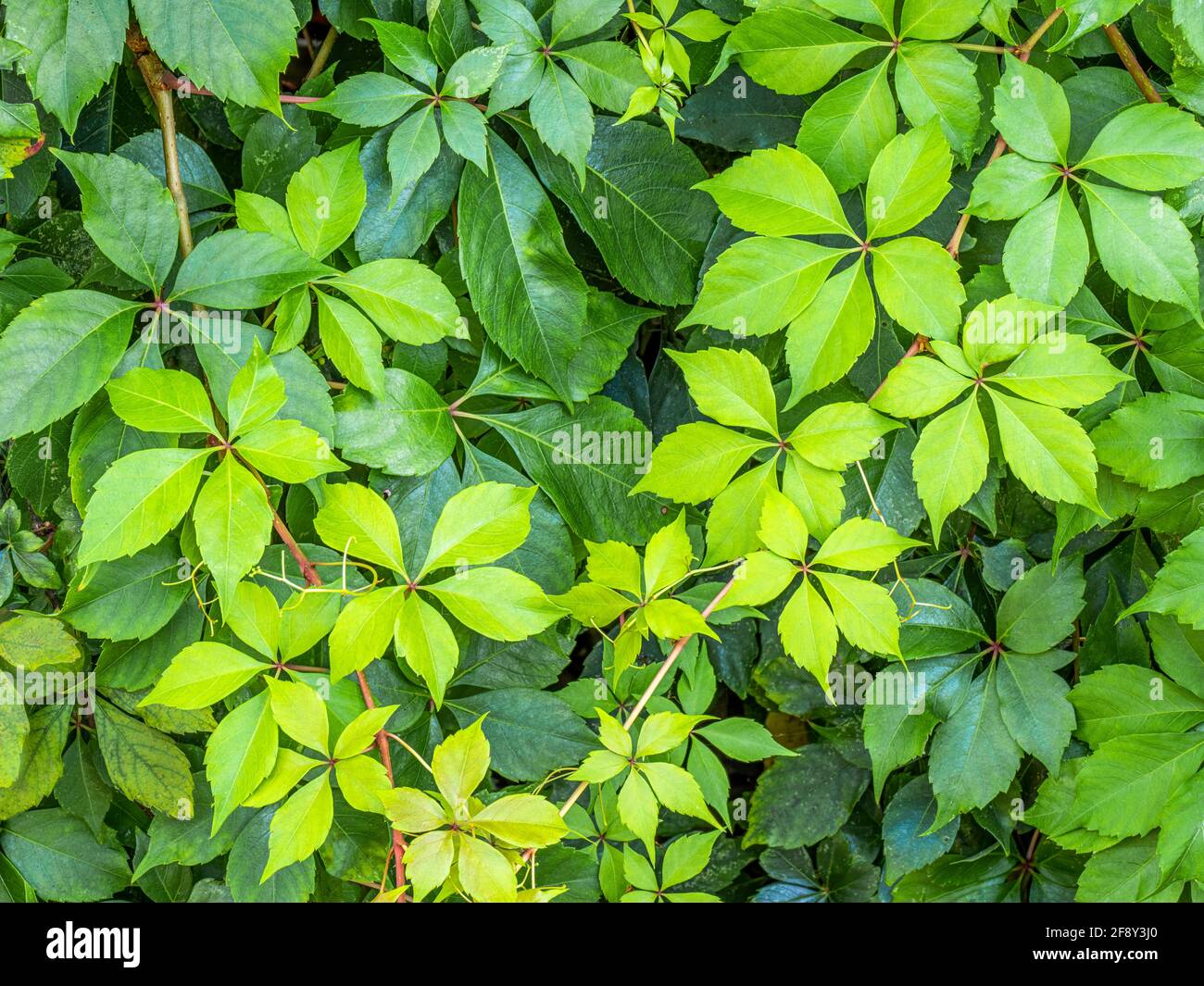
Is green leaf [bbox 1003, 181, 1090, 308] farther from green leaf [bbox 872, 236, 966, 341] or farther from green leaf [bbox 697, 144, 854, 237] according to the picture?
green leaf [bbox 697, 144, 854, 237]

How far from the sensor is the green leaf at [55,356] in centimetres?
93

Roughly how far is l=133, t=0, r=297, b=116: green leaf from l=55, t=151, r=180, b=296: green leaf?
0.41 feet

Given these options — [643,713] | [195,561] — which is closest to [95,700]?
[195,561]

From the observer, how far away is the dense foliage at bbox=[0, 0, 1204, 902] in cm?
96

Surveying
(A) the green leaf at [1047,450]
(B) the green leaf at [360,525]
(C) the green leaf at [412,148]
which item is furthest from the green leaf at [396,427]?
(A) the green leaf at [1047,450]

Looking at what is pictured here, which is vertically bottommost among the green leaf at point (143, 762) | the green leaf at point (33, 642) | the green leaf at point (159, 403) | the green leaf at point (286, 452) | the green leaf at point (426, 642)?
the green leaf at point (143, 762)

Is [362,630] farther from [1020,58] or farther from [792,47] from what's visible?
[1020,58]

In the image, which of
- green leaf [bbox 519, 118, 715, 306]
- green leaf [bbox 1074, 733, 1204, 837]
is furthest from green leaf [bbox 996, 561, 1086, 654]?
green leaf [bbox 519, 118, 715, 306]

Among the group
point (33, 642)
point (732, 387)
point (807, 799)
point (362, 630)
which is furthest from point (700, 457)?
point (33, 642)

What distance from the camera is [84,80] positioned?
39.3 inches

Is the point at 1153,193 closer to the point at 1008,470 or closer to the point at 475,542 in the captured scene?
the point at 1008,470

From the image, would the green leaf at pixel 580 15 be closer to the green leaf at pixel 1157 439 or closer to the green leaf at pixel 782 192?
the green leaf at pixel 782 192

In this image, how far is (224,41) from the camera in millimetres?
974
